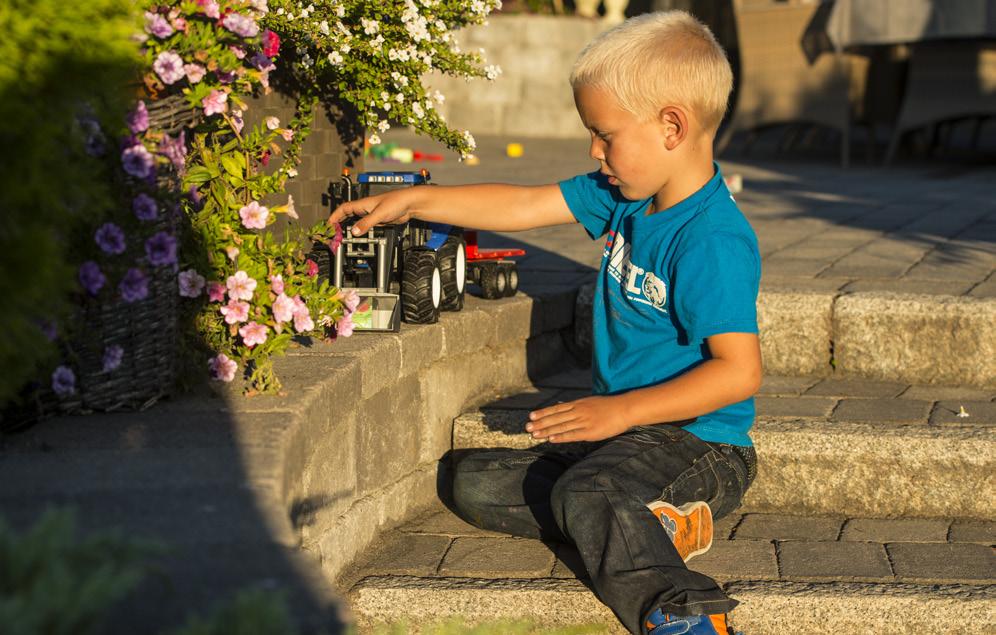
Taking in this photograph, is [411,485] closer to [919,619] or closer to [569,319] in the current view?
[569,319]

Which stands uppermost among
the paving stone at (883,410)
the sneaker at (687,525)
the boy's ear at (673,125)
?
the boy's ear at (673,125)

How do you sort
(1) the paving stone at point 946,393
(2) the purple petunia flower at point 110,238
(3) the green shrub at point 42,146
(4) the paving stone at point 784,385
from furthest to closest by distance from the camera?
(4) the paving stone at point 784,385 < (1) the paving stone at point 946,393 < (2) the purple petunia flower at point 110,238 < (3) the green shrub at point 42,146

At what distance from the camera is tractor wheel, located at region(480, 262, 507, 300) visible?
4.01 meters

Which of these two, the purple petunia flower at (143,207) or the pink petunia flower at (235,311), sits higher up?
the purple petunia flower at (143,207)

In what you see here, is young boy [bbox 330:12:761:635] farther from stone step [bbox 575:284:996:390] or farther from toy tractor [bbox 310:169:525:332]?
stone step [bbox 575:284:996:390]

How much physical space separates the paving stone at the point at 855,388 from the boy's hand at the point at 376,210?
1367 mm

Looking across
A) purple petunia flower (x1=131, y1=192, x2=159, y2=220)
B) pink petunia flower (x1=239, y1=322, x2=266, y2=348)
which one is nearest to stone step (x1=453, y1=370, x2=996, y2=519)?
pink petunia flower (x1=239, y1=322, x2=266, y2=348)

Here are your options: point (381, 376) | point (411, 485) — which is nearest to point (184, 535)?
point (381, 376)

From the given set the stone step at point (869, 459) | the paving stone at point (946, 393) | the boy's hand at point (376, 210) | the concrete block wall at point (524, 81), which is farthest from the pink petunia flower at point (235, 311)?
the concrete block wall at point (524, 81)

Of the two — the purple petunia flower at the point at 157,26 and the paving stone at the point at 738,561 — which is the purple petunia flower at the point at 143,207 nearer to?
the purple petunia flower at the point at 157,26

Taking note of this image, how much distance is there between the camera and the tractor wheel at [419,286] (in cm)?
Answer: 351

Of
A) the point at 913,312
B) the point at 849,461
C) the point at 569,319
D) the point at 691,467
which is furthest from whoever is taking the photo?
the point at 569,319

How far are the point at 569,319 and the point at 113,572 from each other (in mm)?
2803

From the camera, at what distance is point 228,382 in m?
2.84
